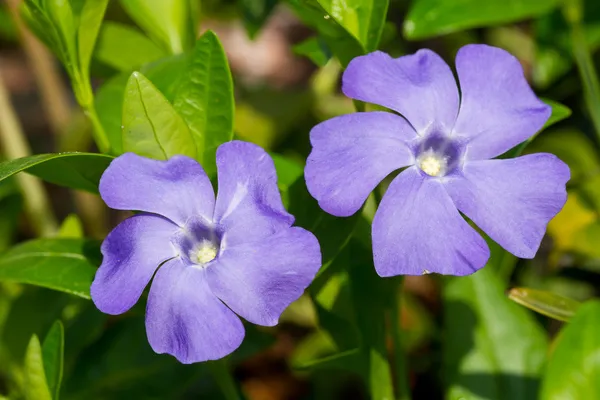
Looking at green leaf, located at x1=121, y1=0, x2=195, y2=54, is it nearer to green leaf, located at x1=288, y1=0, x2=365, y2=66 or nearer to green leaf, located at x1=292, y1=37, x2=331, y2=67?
green leaf, located at x1=292, y1=37, x2=331, y2=67

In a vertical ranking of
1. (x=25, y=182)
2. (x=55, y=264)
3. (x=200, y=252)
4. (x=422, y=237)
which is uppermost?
(x=422, y=237)

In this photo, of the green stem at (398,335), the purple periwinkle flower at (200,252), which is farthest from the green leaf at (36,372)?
the green stem at (398,335)

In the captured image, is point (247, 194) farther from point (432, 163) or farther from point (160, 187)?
point (432, 163)

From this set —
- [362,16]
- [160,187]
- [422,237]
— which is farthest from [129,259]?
[362,16]

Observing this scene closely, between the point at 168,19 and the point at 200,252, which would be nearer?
the point at 200,252

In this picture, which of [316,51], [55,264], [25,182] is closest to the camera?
[55,264]

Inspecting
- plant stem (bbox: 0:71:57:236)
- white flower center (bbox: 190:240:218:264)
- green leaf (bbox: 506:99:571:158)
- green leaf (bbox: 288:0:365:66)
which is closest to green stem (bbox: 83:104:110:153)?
white flower center (bbox: 190:240:218:264)
